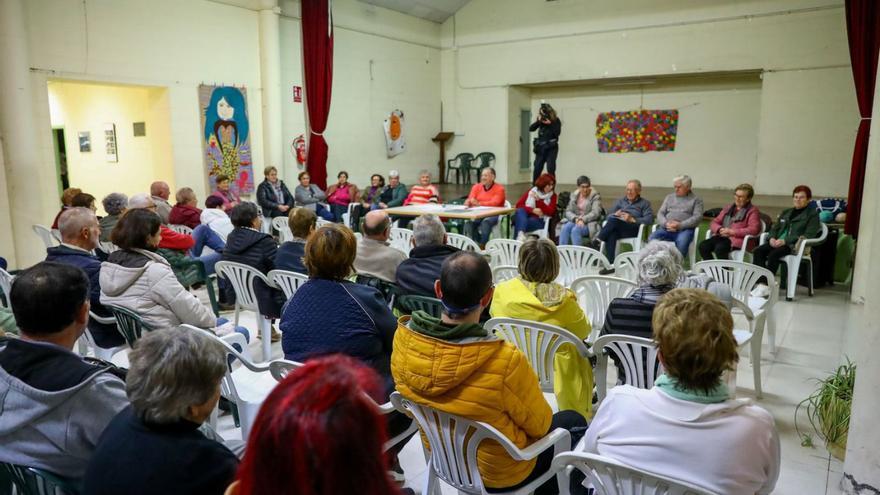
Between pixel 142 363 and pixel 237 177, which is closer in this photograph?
pixel 142 363

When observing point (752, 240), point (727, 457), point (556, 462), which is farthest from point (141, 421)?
point (752, 240)

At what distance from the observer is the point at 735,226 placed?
5.78 meters

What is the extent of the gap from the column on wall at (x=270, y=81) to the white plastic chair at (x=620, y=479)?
7.91 metres

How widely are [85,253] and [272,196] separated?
15.6ft

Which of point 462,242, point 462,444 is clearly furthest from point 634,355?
point 462,242

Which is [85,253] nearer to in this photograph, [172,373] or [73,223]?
[73,223]

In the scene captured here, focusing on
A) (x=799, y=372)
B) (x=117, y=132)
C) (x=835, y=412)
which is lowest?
(x=799, y=372)

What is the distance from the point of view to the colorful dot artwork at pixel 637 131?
11688 millimetres

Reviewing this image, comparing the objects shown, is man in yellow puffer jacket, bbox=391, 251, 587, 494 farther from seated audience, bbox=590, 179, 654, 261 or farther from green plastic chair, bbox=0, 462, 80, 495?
seated audience, bbox=590, 179, 654, 261

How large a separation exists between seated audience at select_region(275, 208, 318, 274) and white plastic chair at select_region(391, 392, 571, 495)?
1896 mm

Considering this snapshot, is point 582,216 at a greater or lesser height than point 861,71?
lesser

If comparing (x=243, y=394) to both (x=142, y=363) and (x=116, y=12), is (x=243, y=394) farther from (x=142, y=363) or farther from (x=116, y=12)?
(x=116, y=12)

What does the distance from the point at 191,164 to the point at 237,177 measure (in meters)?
0.73

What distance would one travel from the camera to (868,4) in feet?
20.3
